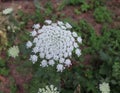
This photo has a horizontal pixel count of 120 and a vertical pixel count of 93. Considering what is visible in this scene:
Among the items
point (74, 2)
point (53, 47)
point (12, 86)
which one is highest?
point (53, 47)

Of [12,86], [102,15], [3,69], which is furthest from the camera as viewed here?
[102,15]

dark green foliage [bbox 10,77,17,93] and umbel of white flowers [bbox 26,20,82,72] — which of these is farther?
dark green foliage [bbox 10,77,17,93]

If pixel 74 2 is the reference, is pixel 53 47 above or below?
above

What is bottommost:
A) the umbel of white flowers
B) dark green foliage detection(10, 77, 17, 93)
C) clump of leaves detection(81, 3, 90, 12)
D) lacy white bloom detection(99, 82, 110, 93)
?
dark green foliage detection(10, 77, 17, 93)

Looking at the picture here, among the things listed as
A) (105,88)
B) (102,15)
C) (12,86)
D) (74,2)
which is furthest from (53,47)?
(74,2)

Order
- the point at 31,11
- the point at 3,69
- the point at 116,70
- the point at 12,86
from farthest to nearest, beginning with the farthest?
1. the point at 31,11
2. the point at 3,69
3. the point at 12,86
4. the point at 116,70

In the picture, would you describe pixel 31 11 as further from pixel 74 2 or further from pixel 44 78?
pixel 44 78

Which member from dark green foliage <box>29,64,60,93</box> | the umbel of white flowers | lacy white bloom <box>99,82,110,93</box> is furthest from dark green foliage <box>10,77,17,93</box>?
lacy white bloom <box>99,82,110,93</box>

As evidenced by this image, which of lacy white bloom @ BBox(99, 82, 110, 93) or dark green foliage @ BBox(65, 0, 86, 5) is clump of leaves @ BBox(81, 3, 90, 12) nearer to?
dark green foliage @ BBox(65, 0, 86, 5)
